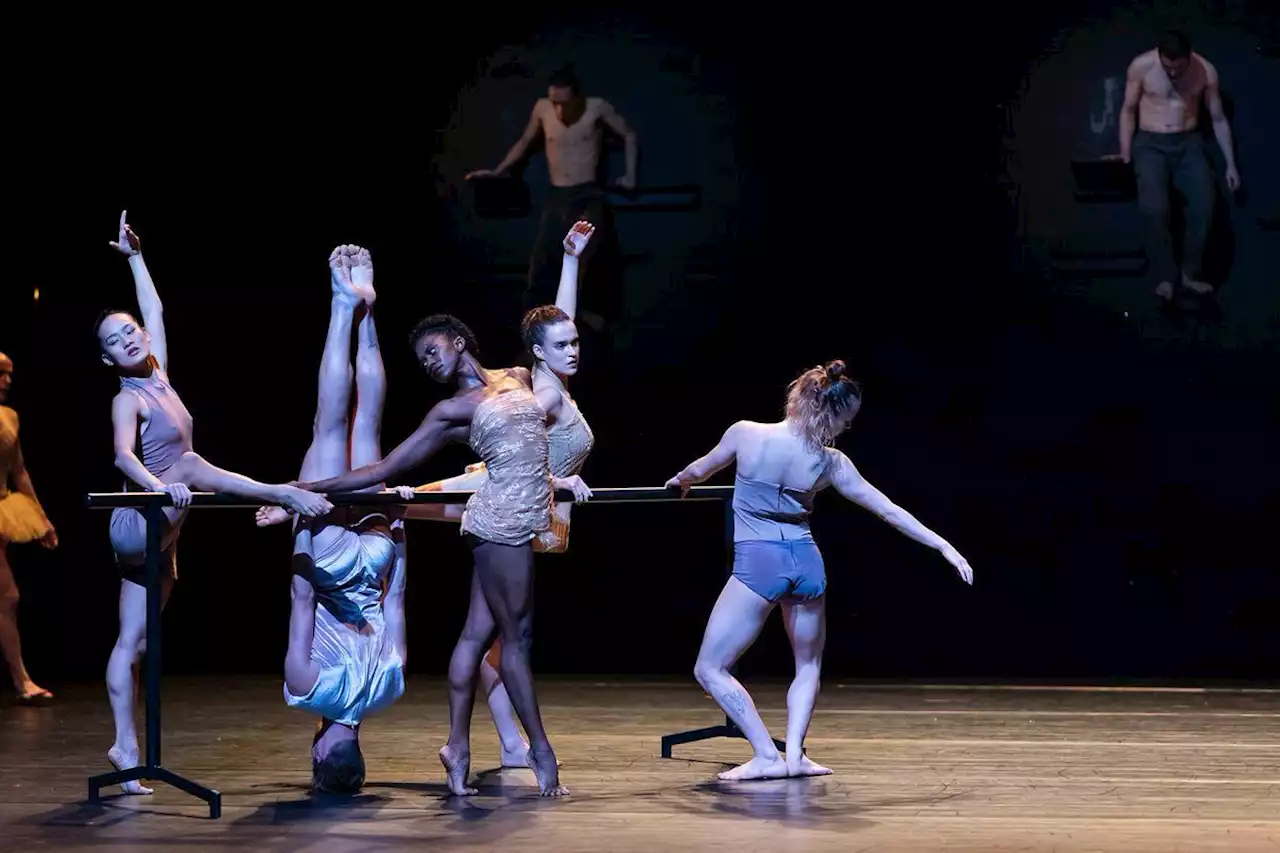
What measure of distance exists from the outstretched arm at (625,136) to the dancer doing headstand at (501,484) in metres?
3.28

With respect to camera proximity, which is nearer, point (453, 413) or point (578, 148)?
point (453, 413)

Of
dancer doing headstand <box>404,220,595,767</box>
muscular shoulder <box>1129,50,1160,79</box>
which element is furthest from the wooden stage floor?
muscular shoulder <box>1129,50,1160,79</box>

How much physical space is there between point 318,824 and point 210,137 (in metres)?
4.58

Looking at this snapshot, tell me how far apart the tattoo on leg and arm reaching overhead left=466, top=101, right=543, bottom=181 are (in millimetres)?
3708

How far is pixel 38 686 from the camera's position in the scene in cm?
812

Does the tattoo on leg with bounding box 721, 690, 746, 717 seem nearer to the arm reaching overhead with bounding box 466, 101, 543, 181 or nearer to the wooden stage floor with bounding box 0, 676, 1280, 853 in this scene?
the wooden stage floor with bounding box 0, 676, 1280, 853

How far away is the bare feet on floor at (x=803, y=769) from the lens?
546 cm

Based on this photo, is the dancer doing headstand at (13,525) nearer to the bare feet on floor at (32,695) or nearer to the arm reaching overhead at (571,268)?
the bare feet on floor at (32,695)

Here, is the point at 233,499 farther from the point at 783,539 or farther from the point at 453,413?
the point at 783,539

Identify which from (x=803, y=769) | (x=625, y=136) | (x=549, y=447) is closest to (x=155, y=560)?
(x=549, y=447)

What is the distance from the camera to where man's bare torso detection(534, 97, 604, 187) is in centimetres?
832

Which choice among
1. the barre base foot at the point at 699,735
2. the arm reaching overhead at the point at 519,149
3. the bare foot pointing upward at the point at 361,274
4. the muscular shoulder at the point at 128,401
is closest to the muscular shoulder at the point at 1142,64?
the arm reaching overhead at the point at 519,149

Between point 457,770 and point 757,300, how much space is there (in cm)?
362

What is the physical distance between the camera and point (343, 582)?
17.5ft
